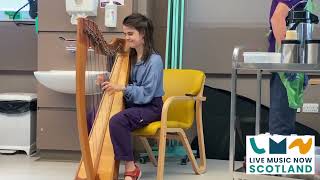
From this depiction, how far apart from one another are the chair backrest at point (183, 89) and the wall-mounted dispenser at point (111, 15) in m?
0.54

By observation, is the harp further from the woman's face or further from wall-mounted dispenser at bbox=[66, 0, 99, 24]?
wall-mounted dispenser at bbox=[66, 0, 99, 24]

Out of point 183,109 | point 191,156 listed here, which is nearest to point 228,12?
point 183,109

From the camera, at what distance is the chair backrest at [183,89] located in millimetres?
3154

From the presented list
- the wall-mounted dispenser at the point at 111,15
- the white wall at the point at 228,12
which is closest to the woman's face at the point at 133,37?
the wall-mounted dispenser at the point at 111,15

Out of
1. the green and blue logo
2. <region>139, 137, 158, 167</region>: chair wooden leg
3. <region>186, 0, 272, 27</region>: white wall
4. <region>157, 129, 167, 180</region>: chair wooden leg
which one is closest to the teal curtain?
<region>186, 0, 272, 27</region>: white wall

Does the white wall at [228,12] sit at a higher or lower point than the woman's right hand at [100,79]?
higher

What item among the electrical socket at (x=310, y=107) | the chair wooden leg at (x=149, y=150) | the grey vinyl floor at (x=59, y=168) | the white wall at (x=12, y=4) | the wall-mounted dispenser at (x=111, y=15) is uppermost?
the white wall at (x=12, y=4)

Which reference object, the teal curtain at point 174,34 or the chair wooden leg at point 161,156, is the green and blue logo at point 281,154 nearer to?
the chair wooden leg at point 161,156

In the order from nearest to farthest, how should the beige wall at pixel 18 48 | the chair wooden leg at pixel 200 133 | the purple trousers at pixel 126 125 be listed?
the purple trousers at pixel 126 125 < the chair wooden leg at pixel 200 133 < the beige wall at pixel 18 48

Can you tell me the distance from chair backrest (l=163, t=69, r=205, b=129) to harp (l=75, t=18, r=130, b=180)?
0.42 meters

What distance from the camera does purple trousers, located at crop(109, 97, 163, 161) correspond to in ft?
8.69

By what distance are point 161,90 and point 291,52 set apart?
39.2 inches

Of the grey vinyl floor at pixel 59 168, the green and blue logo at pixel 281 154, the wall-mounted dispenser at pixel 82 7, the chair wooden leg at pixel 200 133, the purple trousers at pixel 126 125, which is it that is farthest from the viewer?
the wall-mounted dispenser at pixel 82 7

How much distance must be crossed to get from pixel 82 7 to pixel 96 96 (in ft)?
2.74
